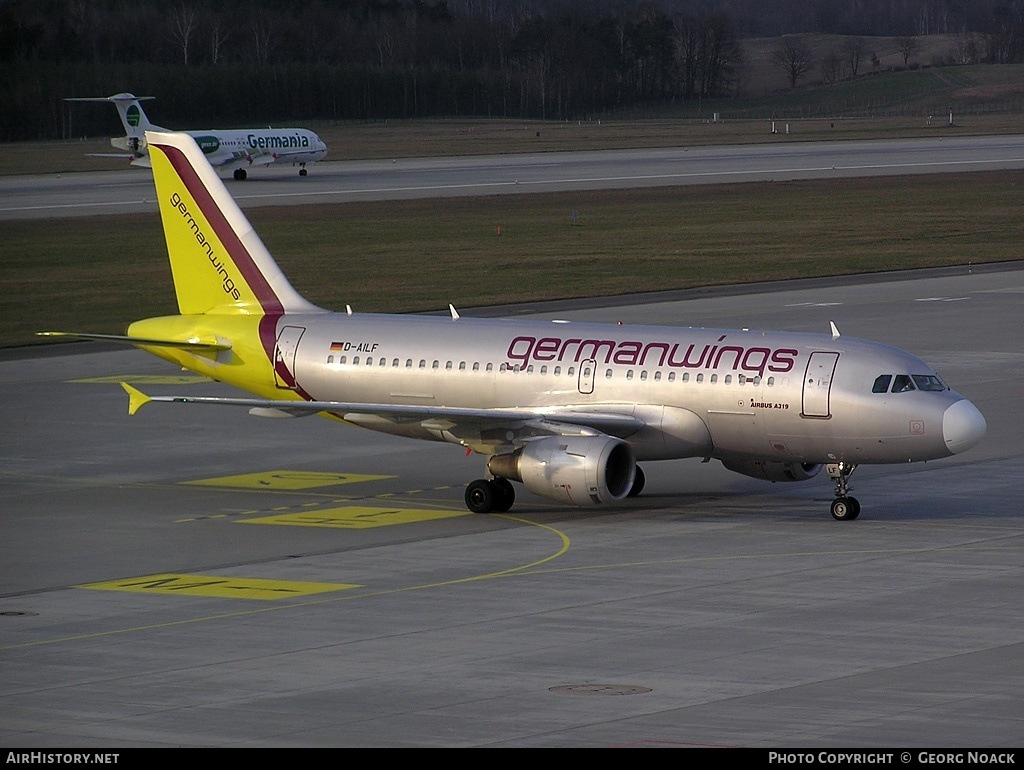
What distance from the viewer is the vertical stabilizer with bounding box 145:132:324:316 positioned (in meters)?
42.4

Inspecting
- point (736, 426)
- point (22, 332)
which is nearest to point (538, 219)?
point (22, 332)

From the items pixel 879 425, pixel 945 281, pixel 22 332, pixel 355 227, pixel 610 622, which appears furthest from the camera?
pixel 355 227

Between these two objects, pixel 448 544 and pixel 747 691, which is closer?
pixel 747 691

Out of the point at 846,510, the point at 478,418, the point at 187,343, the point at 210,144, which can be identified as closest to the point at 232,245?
the point at 187,343

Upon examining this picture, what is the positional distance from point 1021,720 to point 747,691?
138 inches

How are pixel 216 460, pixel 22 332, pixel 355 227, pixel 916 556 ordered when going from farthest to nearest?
pixel 355 227 < pixel 22 332 < pixel 216 460 < pixel 916 556

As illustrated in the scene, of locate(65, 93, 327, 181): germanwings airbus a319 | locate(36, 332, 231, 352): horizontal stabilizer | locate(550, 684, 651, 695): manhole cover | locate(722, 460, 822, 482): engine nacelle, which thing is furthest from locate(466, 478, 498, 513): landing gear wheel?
locate(65, 93, 327, 181): germanwings airbus a319

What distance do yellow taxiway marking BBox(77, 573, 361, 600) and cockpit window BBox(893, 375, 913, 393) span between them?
11534 mm

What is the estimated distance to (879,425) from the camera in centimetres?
3497

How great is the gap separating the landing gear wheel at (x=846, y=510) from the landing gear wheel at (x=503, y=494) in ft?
21.5

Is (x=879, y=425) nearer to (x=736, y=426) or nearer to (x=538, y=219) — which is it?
(x=736, y=426)

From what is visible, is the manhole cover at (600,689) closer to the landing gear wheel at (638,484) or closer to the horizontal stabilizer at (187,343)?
the landing gear wheel at (638,484)

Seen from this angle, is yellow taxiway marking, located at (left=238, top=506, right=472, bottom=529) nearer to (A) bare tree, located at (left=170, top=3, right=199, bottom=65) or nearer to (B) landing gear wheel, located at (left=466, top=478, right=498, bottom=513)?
(B) landing gear wheel, located at (left=466, top=478, right=498, bottom=513)

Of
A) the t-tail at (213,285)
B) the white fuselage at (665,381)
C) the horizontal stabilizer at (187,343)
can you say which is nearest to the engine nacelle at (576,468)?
the white fuselage at (665,381)
